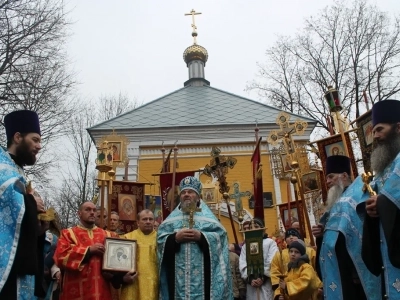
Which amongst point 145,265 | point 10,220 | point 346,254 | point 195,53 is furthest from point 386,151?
point 195,53

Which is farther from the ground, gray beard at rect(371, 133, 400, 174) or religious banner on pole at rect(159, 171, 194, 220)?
religious banner on pole at rect(159, 171, 194, 220)

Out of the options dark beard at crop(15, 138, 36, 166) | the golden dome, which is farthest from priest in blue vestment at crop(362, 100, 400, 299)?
the golden dome

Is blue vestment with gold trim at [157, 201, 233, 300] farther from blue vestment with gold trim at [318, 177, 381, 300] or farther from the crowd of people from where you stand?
blue vestment with gold trim at [318, 177, 381, 300]

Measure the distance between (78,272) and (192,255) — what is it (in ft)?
4.44

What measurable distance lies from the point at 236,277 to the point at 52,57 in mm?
10555

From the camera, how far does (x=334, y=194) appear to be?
499cm

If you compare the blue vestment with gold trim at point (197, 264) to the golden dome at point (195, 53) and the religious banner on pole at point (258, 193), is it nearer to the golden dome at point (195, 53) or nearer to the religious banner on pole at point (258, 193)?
the religious banner on pole at point (258, 193)

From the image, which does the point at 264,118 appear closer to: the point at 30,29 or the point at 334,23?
the point at 334,23

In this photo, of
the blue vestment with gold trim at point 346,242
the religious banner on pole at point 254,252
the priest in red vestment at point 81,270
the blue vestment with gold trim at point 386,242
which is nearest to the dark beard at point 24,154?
the priest in red vestment at point 81,270

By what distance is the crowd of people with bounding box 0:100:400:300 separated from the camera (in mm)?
3705

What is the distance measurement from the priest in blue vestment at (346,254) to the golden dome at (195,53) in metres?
25.5

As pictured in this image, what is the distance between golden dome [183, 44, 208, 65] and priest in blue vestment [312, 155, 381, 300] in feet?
83.6

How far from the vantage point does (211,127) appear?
20.1 meters

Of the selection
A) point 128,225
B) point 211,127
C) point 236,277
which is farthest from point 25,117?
point 211,127
